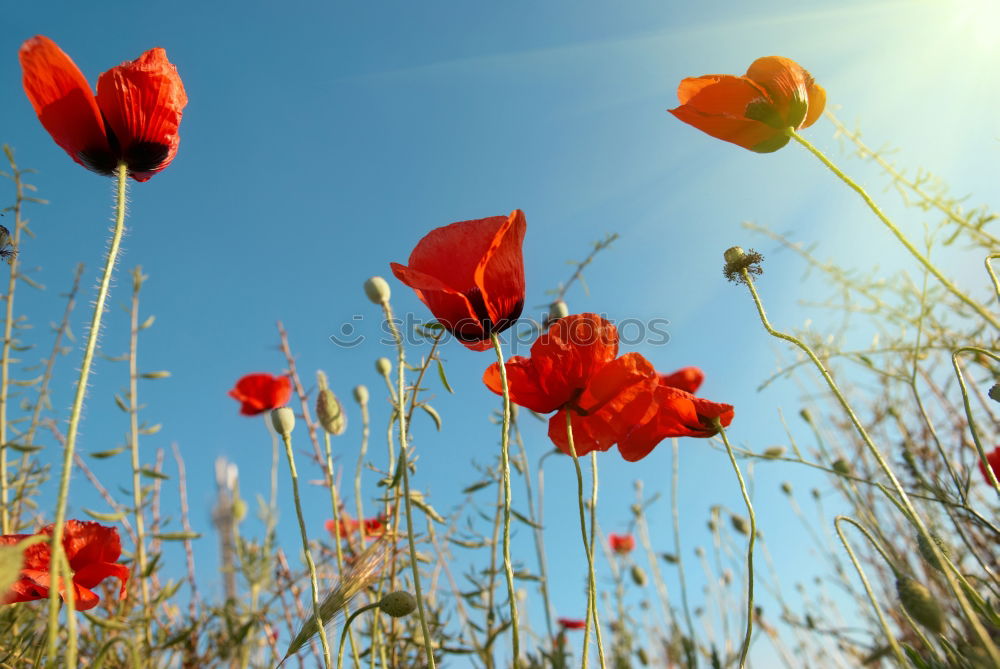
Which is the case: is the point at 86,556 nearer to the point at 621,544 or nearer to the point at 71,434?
the point at 71,434

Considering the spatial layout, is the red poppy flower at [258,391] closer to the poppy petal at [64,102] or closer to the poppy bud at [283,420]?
the poppy bud at [283,420]

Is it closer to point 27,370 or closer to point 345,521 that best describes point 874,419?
point 345,521

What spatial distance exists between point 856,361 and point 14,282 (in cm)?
219

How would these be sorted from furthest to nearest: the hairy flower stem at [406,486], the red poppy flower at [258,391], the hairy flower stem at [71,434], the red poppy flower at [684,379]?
the red poppy flower at [258,391] → the red poppy flower at [684,379] → the hairy flower stem at [406,486] → the hairy flower stem at [71,434]

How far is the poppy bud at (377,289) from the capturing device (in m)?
1.53

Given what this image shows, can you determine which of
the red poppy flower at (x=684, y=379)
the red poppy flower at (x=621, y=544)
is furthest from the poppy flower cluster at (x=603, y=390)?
the red poppy flower at (x=621, y=544)

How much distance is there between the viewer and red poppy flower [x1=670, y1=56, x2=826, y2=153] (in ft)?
3.61

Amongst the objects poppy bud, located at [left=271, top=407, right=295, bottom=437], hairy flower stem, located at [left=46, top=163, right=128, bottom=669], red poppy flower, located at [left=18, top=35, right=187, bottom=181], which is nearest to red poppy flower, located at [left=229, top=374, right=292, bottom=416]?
poppy bud, located at [left=271, top=407, right=295, bottom=437]

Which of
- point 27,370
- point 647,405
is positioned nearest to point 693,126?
point 647,405

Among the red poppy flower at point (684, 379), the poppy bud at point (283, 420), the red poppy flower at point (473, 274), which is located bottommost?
the poppy bud at point (283, 420)

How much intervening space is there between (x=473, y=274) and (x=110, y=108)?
0.61 m

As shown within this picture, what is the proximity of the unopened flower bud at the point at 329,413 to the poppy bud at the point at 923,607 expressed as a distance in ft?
3.83

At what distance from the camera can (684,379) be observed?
6.63 feet

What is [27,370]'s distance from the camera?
176cm
